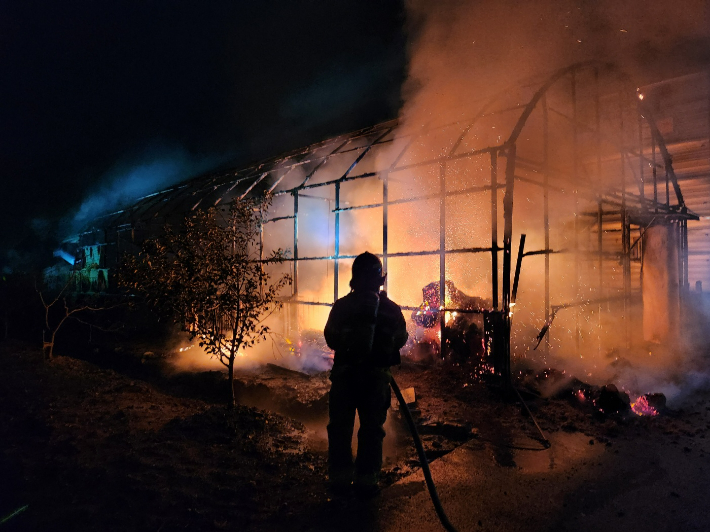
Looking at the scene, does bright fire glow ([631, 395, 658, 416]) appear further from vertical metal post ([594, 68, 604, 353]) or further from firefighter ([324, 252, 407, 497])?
Result: firefighter ([324, 252, 407, 497])

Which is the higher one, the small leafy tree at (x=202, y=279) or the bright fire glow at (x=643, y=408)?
the small leafy tree at (x=202, y=279)

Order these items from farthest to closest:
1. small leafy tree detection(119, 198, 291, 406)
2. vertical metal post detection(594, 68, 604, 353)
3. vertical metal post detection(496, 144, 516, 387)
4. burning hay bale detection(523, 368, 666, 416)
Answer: vertical metal post detection(594, 68, 604, 353), vertical metal post detection(496, 144, 516, 387), burning hay bale detection(523, 368, 666, 416), small leafy tree detection(119, 198, 291, 406)

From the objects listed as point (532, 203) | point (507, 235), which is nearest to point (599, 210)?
point (532, 203)

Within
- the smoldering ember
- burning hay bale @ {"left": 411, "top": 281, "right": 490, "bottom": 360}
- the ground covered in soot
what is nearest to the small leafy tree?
the smoldering ember

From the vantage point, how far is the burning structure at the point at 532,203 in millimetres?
7848

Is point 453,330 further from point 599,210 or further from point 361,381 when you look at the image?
point 599,210

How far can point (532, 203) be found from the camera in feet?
34.9

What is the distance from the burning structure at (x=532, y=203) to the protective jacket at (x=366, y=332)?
3734 mm

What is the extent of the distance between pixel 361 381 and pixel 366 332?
0.47 m

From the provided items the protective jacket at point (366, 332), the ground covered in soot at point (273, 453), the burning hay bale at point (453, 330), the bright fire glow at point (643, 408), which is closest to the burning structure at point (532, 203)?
the burning hay bale at point (453, 330)

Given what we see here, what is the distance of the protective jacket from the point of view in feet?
11.4

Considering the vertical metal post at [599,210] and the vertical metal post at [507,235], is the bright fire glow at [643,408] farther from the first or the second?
the vertical metal post at [599,210]

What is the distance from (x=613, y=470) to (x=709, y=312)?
12.5 m

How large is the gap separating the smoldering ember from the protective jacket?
487 millimetres
